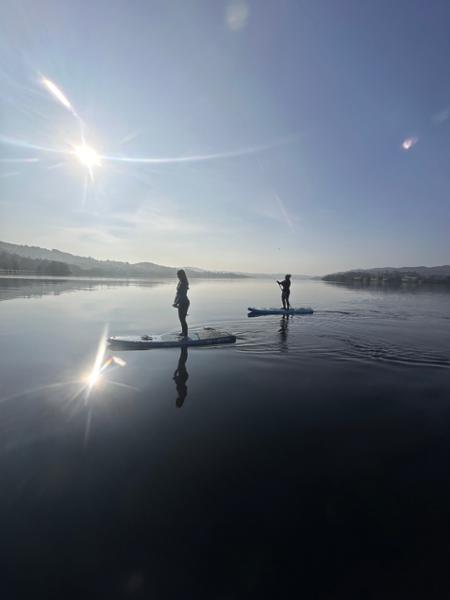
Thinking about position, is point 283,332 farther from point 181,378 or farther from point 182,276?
point 181,378

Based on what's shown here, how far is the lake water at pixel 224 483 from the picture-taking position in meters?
3.50

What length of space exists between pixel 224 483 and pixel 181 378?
5.30 metres

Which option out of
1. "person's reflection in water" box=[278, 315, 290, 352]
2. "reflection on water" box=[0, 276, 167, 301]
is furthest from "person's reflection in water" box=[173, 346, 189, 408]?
"reflection on water" box=[0, 276, 167, 301]

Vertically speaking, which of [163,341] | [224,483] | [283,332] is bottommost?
[224,483]

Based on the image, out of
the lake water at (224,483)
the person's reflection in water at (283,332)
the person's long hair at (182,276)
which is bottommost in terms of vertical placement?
the lake water at (224,483)

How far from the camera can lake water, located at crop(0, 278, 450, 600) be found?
350cm

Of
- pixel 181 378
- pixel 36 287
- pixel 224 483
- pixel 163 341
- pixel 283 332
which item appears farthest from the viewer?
pixel 36 287

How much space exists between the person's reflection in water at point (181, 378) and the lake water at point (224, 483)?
0.12 metres

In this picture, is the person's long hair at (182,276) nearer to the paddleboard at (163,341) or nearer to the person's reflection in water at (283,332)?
the paddleboard at (163,341)

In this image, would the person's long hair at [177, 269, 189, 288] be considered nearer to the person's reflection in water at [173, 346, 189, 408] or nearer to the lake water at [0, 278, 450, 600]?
the person's reflection in water at [173, 346, 189, 408]

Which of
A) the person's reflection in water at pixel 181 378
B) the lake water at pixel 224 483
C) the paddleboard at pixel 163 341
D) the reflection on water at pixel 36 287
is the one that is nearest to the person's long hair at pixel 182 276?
the paddleboard at pixel 163 341

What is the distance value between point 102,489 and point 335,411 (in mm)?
5847

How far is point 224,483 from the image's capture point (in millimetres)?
4910

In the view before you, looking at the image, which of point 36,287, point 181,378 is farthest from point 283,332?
point 36,287
